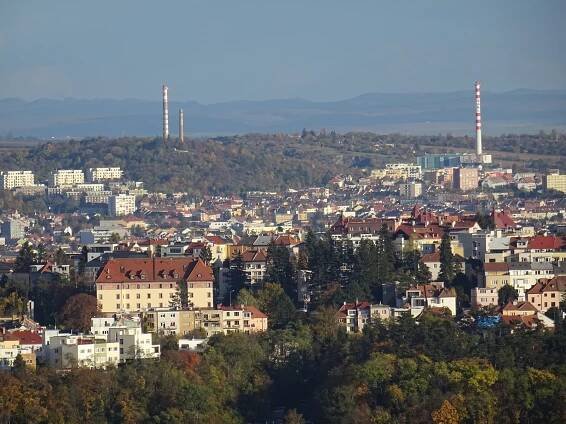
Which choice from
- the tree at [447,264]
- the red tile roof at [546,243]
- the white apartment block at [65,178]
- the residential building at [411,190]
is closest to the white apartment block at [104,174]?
the white apartment block at [65,178]

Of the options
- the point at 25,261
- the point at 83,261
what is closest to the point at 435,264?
the point at 83,261

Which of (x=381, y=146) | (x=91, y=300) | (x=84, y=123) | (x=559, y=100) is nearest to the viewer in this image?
(x=91, y=300)

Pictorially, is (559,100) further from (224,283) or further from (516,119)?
(224,283)

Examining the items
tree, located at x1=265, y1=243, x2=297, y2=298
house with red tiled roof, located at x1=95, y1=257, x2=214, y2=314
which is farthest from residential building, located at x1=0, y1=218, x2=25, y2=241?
house with red tiled roof, located at x1=95, y1=257, x2=214, y2=314

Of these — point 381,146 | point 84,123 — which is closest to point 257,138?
point 381,146

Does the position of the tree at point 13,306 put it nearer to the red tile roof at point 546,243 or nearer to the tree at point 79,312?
the tree at point 79,312

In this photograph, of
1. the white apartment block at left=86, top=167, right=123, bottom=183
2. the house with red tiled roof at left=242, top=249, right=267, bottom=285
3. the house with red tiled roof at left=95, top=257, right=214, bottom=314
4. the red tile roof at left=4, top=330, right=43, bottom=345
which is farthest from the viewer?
the white apartment block at left=86, top=167, right=123, bottom=183

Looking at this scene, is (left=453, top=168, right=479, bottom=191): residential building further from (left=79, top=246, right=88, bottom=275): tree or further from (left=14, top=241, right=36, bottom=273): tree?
(left=14, top=241, right=36, bottom=273): tree
